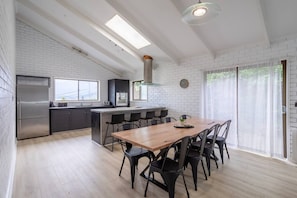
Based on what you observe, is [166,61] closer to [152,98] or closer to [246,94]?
[152,98]

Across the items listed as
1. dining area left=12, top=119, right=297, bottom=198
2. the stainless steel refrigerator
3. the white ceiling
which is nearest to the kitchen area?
the stainless steel refrigerator

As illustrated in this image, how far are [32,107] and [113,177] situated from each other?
3962mm

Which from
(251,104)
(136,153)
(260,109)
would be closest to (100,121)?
(136,153)

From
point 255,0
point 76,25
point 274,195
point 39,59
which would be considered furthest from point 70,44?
point 274,195

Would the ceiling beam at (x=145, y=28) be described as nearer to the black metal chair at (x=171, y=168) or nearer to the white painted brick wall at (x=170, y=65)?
the white painted brick wall at (x=170, y=65)

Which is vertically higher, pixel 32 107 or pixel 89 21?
pixel 89 21

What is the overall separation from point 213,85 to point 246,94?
0.85 metres

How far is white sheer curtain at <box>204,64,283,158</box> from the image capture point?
3361 mm

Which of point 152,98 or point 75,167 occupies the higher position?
point 152,98

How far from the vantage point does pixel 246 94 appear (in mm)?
3773

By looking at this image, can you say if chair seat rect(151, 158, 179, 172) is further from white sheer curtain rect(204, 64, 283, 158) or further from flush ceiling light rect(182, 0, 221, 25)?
white sheer curtain rect(204, 64, 283, 158)

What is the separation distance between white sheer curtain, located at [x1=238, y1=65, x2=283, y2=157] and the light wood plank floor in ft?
1.04

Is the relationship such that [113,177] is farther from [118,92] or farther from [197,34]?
[118,92]

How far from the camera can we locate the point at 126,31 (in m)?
4.52
